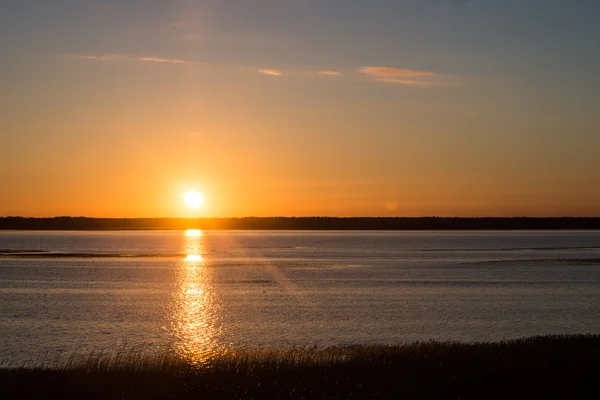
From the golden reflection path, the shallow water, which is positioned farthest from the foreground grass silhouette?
the shallow water

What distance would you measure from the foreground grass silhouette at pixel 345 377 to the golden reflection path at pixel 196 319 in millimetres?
2831

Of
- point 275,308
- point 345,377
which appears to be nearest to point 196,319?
point 275,308

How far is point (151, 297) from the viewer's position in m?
51.6

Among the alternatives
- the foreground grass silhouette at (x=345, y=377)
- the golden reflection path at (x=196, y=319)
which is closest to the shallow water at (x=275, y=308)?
the golden reflection path at (x=196, y=319)

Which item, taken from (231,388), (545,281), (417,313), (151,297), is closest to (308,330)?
(417,313)

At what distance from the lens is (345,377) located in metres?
19.9

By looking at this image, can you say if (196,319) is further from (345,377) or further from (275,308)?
(345,377)

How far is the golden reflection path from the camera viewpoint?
29.6 meters

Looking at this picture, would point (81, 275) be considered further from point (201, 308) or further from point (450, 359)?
point (450, 359)

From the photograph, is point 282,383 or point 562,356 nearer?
point 282,383

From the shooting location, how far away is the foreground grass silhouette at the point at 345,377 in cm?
1808

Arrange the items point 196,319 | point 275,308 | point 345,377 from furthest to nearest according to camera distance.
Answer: point 275,308 → point 196,319 → point 345,377

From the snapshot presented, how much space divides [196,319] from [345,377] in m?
21.4

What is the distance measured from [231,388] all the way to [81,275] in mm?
56876
